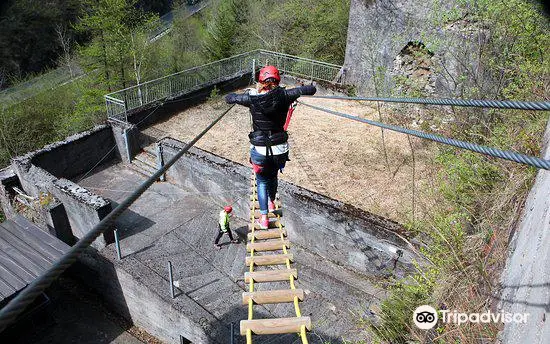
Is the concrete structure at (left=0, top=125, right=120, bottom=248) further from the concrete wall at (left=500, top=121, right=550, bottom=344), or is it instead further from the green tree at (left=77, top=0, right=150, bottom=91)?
the green tree at (left=77, top=0, right=150, bottom=91)

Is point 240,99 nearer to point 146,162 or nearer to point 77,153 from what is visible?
point 146,162

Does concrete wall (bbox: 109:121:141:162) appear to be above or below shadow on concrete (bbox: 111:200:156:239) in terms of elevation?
above

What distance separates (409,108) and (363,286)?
28.7 ft

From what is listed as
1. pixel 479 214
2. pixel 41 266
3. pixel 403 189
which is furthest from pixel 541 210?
pixel 41 266

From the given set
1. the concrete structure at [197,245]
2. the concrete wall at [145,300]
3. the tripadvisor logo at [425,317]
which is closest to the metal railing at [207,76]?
the concrete structure at [197,245]

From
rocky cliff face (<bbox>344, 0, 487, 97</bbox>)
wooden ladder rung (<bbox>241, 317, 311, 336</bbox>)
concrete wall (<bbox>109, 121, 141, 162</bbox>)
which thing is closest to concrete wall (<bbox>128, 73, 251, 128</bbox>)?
concrete wall (<bbox>109, 121, 141, 162</bbox>)

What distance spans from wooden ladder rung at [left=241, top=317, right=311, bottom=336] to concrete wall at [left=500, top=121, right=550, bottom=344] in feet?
6.64

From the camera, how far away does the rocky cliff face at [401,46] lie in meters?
14.2

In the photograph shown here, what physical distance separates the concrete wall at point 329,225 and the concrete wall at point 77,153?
4.42 metres

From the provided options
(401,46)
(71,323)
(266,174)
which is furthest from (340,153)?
(71,323)

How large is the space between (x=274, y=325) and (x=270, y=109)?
2784mm

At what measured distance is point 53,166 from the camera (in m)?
12.7

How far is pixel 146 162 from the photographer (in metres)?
13.6

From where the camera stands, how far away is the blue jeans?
18.8ft
